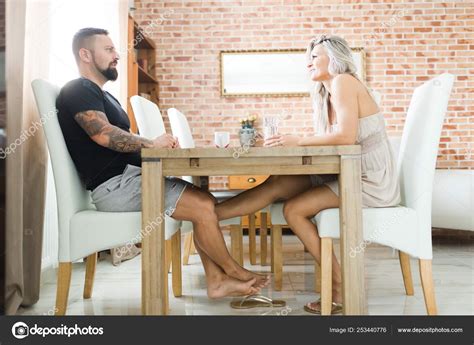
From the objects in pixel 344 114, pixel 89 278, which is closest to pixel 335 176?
pixel 344 114

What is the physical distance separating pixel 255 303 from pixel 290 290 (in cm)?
33

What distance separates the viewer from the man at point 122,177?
1681 mm

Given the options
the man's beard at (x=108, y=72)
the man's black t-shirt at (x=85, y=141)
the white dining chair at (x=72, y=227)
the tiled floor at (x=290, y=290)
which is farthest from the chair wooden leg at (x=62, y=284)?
the man's beard at (x=108, y=72)

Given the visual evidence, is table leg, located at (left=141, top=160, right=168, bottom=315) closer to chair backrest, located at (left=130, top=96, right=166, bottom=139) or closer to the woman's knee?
the woman's knee

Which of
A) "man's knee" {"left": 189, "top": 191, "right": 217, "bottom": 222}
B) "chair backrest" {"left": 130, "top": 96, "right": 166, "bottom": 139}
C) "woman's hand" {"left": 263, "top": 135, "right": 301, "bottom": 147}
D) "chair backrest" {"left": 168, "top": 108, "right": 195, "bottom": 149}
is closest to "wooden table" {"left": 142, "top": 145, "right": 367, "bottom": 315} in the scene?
"woman's hand" {"left": 263, "top": 135, "right": 301, "bottom": 147}

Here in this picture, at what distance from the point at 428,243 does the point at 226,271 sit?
0.77 m

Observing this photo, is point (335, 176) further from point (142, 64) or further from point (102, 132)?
point (142, 64)

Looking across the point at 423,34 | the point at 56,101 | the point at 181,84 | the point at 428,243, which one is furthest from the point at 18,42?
the point at 423,34

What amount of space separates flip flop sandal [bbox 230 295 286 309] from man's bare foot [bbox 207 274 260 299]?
8 centimetres

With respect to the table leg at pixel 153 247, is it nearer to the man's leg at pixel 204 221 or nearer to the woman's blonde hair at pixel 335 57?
Answer: the man's leg at pixel 204 221

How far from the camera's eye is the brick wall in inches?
171

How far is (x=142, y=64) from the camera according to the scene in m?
4.15

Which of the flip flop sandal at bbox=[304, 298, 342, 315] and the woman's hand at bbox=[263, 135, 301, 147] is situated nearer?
the woman's hand at bbox=[263, 135, 301, 147]

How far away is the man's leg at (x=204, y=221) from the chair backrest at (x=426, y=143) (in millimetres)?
738
